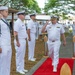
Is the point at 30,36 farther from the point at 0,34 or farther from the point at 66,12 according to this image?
the point at 66,12

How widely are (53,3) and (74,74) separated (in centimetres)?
2909

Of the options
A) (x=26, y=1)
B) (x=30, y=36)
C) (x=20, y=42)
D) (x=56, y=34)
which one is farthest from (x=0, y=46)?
(x=26, y=1)

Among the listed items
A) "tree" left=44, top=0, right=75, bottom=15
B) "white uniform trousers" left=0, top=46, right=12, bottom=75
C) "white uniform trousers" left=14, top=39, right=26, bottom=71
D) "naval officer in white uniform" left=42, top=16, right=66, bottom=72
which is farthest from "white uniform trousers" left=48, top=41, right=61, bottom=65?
"tree" left=44, top=0, right=75, bottom=15

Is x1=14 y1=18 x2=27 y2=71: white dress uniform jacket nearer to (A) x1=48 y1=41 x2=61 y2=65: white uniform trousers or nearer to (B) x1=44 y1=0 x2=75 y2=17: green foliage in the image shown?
(A) x1=48 y1=41 x2=61 y2=65: white uniform trousers

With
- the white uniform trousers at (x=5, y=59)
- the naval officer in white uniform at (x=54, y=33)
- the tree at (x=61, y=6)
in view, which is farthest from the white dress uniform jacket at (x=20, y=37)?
the tree at (x=61, y=6)

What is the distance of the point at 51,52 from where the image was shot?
8.96m

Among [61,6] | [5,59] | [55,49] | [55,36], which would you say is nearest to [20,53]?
[55,49]

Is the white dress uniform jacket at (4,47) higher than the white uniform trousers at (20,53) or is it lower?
higher

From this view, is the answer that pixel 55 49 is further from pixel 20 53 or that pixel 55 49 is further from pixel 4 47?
pixel 4 47

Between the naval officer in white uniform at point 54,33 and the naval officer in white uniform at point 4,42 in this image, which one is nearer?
the naval officer in white uniform at point 4,42

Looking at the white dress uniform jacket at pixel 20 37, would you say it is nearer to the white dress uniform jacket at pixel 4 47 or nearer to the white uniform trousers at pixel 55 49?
the white uniform trousers at pixel 55 49

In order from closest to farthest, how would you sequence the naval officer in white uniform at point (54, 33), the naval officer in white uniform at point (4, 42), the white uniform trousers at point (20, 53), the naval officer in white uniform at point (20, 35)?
the naval officer in white uniform at point (4, 42)
the naval officer in white uniform at point (20, 35)
the white uniform trousers at point (20, 53)
the naval officer in white uniform at point (54, 33)

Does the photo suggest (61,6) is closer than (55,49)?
No

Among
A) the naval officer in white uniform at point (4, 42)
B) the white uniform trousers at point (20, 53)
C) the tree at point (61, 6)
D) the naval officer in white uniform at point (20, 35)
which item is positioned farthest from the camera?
the tree at point (61, 6)
